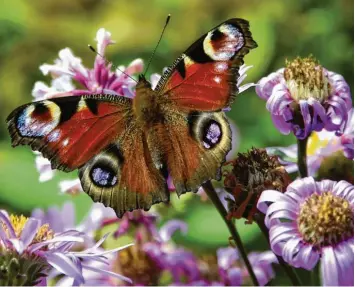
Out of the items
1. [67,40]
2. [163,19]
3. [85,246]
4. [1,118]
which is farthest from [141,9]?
[85,246]

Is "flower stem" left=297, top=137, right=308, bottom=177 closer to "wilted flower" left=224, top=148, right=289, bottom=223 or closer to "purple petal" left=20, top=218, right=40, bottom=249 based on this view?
"wilted flower" left=224, top=148, right=289, bottom=223

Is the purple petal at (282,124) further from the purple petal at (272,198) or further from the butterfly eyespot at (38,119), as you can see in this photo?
the butterfly eyespot at (38,119)

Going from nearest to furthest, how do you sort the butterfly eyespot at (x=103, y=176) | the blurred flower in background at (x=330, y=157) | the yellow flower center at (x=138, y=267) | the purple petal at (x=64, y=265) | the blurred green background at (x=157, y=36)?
the purple petal at (x=64, y=265) → the butterfly eyespot at (x=103, y=176) → the blurred flower in background at (x=330, y=157) → the yellow flower center at (x=138, y=267) → the blurred green background at (x=157, y=36)

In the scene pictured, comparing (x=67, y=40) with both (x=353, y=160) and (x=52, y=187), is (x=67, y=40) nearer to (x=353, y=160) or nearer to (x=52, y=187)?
(x=52, y=187)

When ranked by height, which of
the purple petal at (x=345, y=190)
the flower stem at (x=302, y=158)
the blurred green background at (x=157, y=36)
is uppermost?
the blurred green background at (x=157, y=36)

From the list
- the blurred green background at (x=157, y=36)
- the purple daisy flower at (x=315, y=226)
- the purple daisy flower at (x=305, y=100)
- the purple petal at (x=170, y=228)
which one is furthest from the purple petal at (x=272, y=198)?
the blurred green background at (x=157, y=36)

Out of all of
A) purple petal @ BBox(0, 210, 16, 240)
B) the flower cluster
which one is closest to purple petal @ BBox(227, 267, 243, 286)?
the flower cluster
